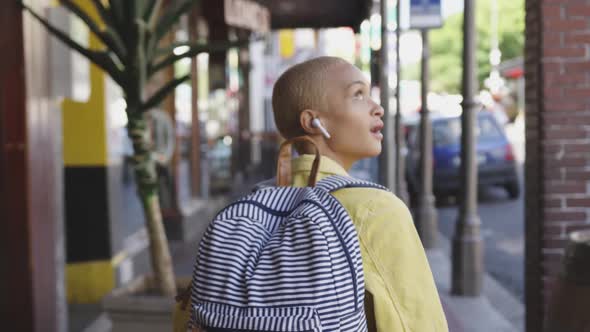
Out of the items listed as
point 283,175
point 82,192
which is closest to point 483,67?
point 82,192

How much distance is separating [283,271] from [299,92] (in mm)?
442

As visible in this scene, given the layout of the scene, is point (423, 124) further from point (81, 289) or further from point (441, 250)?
point (81, 289)

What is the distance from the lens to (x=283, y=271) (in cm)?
138

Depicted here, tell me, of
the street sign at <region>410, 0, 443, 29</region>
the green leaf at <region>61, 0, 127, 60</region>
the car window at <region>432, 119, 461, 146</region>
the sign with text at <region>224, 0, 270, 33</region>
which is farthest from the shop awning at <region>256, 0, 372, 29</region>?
the green leaf at <region>61, 0, 127, 60</region>

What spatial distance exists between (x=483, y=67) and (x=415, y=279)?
62045 mm

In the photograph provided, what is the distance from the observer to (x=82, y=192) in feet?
20.4

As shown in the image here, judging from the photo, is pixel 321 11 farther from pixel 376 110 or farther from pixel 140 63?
pixel 376 110

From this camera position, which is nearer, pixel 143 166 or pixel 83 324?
pixel 143 166

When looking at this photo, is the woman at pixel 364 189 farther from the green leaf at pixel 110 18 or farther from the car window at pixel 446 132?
the car window at pixel 446 132

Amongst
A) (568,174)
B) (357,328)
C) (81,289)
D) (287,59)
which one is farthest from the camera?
(287,59)

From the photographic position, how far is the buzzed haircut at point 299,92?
1.64 meters

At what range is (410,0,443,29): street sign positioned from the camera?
796 centimetres

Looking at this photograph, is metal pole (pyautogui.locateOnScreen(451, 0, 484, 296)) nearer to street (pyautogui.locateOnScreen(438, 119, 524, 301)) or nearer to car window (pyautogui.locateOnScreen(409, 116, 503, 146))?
street (pyautogui.locateOnScreen(438, 119, 524, 301))

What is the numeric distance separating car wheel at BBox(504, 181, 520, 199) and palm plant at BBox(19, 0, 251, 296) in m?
11.0
